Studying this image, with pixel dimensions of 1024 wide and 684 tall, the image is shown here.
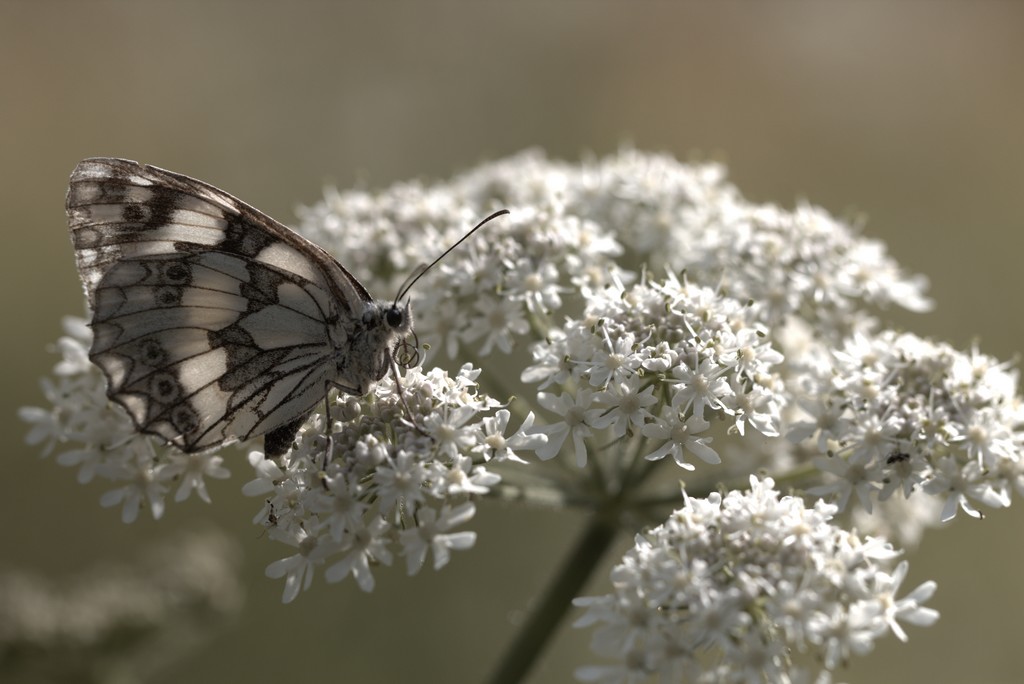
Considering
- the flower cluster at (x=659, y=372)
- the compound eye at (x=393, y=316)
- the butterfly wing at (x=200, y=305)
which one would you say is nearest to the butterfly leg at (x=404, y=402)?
the compound eye at (x=393, y=316)

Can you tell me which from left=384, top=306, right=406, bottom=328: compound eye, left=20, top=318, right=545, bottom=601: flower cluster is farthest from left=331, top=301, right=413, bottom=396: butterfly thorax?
left=20, top=318, right=545, bottom=601: flower cluster

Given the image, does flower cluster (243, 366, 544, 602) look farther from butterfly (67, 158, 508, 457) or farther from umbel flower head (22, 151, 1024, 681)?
butterfly (67, 158, 508, 457)

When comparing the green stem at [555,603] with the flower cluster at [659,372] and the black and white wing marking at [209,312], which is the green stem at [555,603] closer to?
the flower cluster at [659,372]

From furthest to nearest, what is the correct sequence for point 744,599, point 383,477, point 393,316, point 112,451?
point 112,451 → point 393,316 → point 383,477 → point 744,599

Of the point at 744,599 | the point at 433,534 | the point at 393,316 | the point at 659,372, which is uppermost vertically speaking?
the point at 659,372

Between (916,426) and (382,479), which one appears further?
(916,426)

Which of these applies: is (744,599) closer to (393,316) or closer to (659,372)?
(659,372)

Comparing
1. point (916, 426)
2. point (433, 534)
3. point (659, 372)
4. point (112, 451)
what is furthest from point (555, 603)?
point (112, 451)
